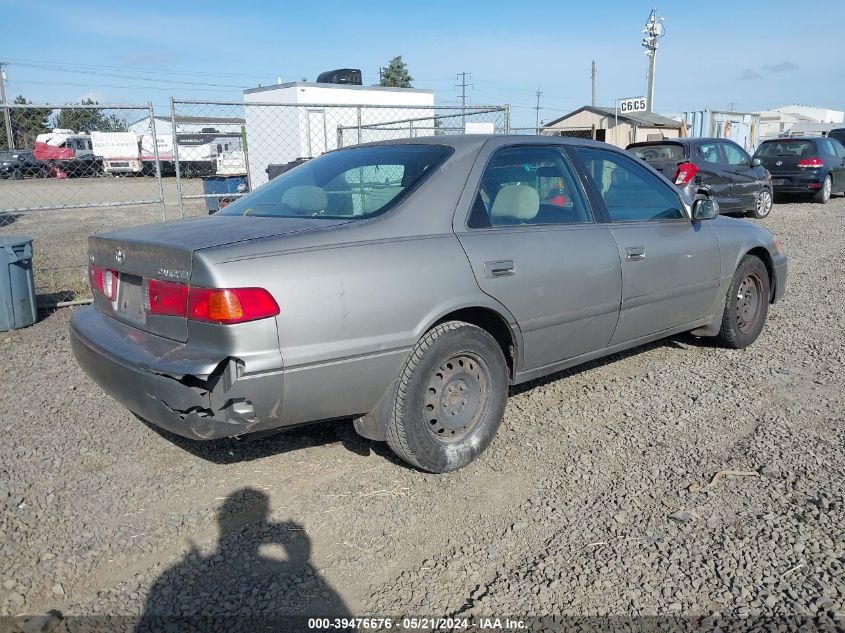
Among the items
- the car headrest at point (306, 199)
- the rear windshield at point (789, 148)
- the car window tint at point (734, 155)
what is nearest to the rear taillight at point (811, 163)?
the rear windshield at point (789, 148)

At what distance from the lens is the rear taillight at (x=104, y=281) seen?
347cm

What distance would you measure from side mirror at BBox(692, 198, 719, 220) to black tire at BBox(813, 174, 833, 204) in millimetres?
14234

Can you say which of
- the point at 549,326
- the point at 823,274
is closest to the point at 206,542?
the point at 549,326

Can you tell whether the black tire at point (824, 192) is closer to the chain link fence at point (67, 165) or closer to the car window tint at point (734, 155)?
the car window tint at point (734, 155)

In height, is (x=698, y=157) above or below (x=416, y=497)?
above

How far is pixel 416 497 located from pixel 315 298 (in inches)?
43.6

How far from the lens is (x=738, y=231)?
522 cm

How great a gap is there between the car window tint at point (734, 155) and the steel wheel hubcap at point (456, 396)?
12.1m

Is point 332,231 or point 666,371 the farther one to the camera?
point 666,371

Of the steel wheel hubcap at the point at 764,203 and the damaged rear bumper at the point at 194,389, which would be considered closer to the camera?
the damaged rear bumper at the point at 194,389

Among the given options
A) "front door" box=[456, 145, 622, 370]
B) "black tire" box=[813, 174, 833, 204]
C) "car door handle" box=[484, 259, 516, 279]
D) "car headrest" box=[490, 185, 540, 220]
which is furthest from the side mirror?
"black tire" box=[813, 174, 833, 204]

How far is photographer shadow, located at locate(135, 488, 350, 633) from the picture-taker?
2.48 m

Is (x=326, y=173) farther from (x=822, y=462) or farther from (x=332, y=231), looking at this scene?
(x=822, y=462)

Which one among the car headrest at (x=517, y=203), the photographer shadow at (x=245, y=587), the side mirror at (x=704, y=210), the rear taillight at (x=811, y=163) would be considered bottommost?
the photographer shadow at (x=245, y=587)
